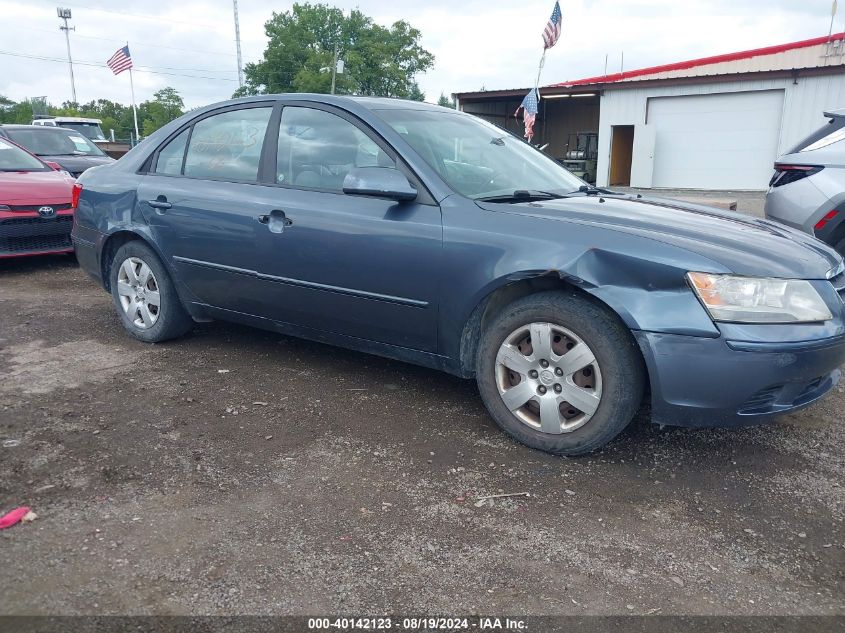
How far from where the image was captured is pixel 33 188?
23.8 feet

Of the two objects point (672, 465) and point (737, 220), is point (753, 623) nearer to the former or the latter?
point (672, 465)

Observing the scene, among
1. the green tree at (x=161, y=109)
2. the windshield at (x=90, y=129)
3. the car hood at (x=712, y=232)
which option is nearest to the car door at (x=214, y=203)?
the car hood at (x=712, y=232)

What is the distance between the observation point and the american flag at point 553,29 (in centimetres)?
1784

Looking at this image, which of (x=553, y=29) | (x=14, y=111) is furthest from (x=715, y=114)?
(x=14, y=111)

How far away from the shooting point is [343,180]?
3.65 metres

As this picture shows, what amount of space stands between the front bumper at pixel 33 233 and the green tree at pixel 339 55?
149 feet

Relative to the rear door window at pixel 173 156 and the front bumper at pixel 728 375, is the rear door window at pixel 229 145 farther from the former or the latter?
the front bumper at pixel 728 375

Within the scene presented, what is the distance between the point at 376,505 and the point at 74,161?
10615 mm

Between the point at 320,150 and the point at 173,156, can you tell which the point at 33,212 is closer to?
the point at 173,156

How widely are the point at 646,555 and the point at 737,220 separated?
191cm

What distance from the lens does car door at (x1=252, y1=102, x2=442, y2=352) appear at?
3383 mm

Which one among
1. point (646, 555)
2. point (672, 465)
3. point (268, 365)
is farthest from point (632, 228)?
point (268, 365)

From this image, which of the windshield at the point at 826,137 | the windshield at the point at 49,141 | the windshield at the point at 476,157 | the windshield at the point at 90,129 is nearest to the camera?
the windshield at the point at 476,157

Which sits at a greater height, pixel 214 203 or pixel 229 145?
pixel 229 145
